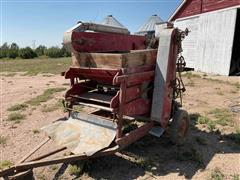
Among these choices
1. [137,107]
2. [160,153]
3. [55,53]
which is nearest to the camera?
[137,107]

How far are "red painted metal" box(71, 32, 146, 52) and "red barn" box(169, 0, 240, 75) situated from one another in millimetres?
9275

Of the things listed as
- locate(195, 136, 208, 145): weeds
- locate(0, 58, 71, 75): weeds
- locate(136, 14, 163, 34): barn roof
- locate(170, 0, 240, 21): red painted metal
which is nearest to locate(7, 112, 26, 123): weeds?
locate(195, 136, 208, 145): weeds

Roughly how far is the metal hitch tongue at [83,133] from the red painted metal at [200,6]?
1163 cm

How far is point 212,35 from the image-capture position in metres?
14.5

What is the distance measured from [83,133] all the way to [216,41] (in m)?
12.0

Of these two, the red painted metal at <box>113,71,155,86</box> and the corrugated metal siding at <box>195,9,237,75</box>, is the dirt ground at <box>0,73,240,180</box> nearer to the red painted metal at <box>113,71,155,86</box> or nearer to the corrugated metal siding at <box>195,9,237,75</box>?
the red painted metal at <box>113,71,155,86</box>

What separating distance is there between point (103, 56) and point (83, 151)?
1.36 meters

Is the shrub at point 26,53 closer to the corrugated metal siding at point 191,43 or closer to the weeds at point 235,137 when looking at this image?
the corrugated metal siding at point 191,43

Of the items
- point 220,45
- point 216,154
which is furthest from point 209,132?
point 220,45

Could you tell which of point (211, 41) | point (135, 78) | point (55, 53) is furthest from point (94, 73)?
point (55, 53)

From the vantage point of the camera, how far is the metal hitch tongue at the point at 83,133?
372 centimetres

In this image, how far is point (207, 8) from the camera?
1517 cm

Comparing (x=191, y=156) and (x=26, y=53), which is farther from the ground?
(x=26, y=53)

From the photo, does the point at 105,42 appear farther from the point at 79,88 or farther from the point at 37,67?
the point at 37,67
